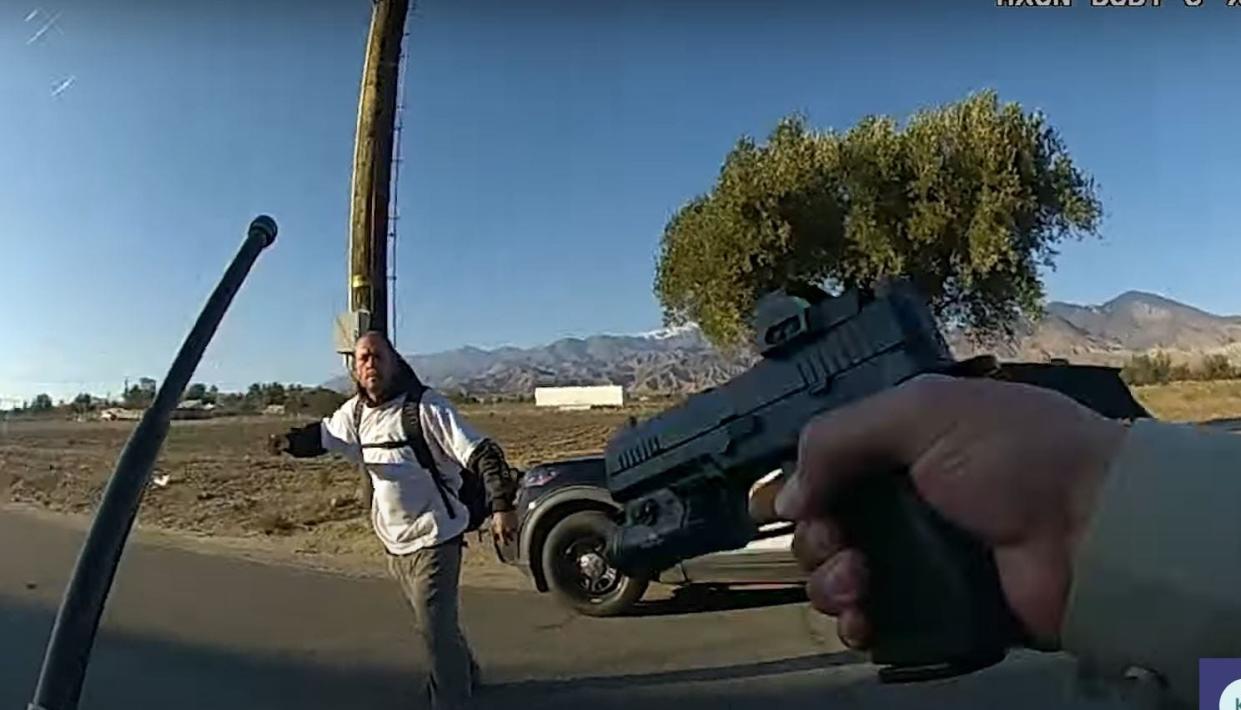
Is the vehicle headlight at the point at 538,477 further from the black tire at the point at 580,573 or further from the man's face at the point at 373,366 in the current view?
the man's face at the point at 373,366

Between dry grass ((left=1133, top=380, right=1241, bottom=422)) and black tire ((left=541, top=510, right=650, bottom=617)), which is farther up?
dry grass ((left=1133, top=380, right=1241, bottom=422))

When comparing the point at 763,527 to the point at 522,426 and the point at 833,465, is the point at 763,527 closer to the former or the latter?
the point at 833,465

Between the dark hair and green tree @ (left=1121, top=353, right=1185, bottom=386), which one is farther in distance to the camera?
green tree @ (left=1121, top=353, right=1185, bottom=386)

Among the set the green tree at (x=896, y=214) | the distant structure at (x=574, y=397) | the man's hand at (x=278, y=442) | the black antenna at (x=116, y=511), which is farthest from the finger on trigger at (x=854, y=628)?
the distant structure at (x=574, y=397)

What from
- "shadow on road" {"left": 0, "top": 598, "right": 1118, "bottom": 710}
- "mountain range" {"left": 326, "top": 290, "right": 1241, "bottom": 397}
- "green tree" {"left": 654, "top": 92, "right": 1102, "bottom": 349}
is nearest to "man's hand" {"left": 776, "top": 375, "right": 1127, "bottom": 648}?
"mountain range" {"left": 326, "top": 290, "right": 1241, "bottom": 397}

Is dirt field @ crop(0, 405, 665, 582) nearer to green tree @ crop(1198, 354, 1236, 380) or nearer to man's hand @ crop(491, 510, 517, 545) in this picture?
man's hand @ crop(491, 510, 517, 545)

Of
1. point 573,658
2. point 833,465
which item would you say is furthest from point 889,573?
point 573,658

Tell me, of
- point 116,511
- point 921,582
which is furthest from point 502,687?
point 921,582
